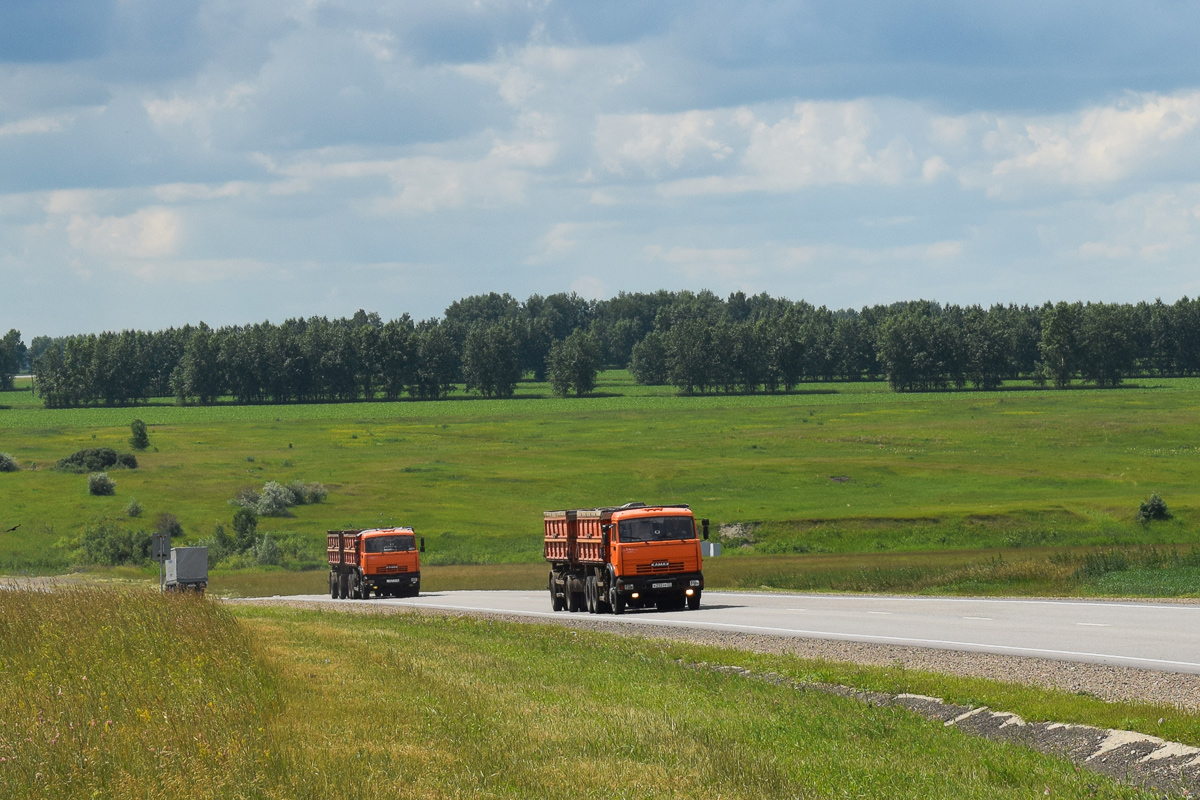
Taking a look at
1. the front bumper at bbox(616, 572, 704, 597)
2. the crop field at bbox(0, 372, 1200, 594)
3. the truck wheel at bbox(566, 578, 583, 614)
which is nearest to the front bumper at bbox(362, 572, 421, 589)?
the crop field at bbox(0, 372, 1200, 594)

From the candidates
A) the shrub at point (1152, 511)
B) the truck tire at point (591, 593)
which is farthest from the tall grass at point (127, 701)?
the shrub at point (1152, 511)

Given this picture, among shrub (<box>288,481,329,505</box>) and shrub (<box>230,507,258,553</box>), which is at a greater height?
→ shrub (<box>288,481,329,505</box>)

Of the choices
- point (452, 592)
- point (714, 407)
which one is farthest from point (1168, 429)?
point (452, 592)

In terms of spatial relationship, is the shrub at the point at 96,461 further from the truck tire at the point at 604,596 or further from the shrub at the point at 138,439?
the truck tire at the point at 604,596

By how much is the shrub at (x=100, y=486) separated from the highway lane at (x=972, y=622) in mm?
56100

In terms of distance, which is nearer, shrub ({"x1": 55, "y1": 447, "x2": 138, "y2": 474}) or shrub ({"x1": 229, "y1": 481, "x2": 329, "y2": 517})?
shrub ({"x1": 229, "y1": 481, "x2": 329, "y2": 517})

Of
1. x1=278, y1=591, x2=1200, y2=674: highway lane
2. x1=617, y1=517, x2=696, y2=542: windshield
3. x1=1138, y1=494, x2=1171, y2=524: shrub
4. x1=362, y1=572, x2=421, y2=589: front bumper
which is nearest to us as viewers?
x1=278, y1=591, x2=1200, y2=674: highway lane

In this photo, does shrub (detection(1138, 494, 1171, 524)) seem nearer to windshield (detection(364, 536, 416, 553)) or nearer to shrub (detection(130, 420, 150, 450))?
windshield (detection(364, 536, 416, 553))

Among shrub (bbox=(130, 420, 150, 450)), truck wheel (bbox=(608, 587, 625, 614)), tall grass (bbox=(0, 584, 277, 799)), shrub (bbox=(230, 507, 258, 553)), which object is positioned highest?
tall grass (bbox=(0, 584, 277, 799))

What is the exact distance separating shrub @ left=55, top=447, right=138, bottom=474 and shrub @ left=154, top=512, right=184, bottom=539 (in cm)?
2218

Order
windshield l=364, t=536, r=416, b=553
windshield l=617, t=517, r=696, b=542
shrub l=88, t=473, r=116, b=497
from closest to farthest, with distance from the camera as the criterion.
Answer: windshield l=617, t=517, r=696, b=542, windshield l=364, t=536, r=416, b=553, shrub l=88, t=473, r=116, b=497

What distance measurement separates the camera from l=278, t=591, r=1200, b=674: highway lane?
2270 centimetres

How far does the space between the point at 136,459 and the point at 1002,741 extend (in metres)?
106

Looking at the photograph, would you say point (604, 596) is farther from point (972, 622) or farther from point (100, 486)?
point (100, 486)
